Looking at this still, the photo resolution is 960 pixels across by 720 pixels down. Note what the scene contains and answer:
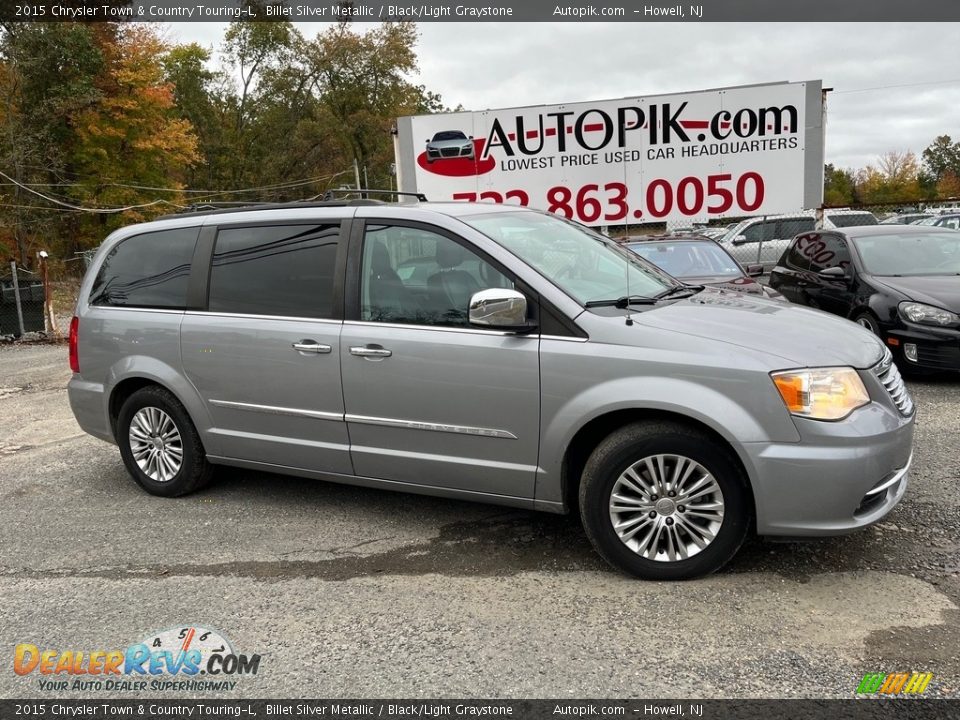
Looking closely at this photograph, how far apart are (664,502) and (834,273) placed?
5819 millimetres

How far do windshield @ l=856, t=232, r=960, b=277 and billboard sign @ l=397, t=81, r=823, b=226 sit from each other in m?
3.56

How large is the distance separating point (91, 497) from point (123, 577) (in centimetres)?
153

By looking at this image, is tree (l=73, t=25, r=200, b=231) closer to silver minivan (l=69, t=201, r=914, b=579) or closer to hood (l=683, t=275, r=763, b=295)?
hood (l=683, t=275, r=763, b=295)

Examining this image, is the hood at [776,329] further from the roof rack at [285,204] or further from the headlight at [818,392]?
the roof rack at [285,204]

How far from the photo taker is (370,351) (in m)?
3.98

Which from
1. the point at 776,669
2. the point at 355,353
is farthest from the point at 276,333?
the point at 776,669

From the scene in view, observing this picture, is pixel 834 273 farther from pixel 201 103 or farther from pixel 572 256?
pixel 201 103

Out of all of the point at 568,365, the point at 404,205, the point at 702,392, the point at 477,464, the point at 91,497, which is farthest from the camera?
the point at 91,497

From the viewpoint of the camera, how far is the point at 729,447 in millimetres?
3307

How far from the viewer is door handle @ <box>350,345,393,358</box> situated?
3.94 metres

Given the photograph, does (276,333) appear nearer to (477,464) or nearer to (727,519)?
(477,464)

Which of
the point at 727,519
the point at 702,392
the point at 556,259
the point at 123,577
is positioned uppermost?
the point at 556,259

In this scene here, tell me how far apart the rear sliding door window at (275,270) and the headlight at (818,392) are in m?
2.39

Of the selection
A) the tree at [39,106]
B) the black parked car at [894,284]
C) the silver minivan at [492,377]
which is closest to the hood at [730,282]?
the black parked car at [894,284]
